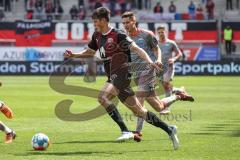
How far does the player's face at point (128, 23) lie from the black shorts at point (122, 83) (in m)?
1.15

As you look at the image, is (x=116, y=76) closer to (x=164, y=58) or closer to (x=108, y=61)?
(x=108, y=61)

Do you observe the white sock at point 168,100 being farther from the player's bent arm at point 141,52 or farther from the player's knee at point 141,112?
the player's bent arm at point 141,52

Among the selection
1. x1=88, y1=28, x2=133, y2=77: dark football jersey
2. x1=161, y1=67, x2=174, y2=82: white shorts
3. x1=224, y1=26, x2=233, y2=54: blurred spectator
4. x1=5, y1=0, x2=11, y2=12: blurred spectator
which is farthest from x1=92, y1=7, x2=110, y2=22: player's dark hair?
x1=5, y1=0, x2=11, y2=12: blurred spectator

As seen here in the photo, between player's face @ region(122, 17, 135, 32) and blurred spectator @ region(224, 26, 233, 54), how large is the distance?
30.9 m

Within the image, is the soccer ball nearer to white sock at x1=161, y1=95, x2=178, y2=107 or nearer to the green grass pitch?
the green grass pitch

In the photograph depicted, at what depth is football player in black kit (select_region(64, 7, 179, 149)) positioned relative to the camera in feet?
37.3

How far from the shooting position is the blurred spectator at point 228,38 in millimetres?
43125

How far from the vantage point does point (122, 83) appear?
1174 centimetres

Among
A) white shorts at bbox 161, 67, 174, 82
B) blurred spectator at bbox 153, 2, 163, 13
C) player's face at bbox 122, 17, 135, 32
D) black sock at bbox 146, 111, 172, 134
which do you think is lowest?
white shorts at bbox 161, 67, 174, 82

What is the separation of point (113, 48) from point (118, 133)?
2.91 m

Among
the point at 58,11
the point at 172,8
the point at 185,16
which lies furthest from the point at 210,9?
the point at 58,11

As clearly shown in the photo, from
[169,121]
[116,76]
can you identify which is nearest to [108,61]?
[116,76]

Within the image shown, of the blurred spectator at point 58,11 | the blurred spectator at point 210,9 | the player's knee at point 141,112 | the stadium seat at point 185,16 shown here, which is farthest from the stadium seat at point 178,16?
the player's knee at point 141,112

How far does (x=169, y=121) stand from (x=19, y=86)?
51.2ft
